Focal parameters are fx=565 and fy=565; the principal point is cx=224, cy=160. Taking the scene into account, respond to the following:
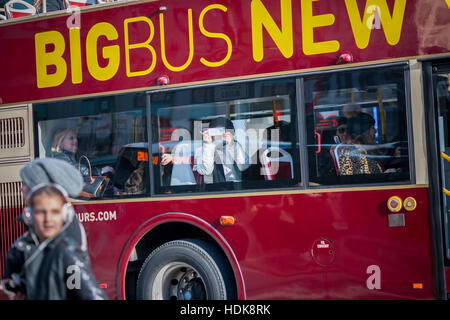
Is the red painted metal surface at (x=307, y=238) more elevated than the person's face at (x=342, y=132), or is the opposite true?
the person's face at (x=342, y=132)

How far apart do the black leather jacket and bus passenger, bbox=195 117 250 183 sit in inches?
81.3

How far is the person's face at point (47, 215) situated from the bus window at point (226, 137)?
81.6 inches

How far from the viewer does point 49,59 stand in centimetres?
609

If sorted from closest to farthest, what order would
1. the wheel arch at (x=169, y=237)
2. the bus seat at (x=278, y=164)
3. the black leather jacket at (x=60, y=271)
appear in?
1. the black leather jacket at (x=60, y=271)
2. the bus seat at (x=278, y=164)
3. the wheel arch at (x=169, y=237)

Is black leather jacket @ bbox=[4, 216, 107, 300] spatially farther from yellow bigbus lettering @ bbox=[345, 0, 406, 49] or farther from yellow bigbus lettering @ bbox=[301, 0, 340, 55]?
yellow bigbus lettering @ bbox=[345, 0, 406, 49]

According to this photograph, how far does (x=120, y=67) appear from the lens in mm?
5816

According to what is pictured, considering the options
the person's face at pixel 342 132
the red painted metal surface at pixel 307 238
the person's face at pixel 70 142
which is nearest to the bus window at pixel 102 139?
the person's face at pixel 70 142

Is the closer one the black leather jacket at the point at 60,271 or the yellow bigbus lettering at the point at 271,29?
the black leather jacket at the point at 60,271

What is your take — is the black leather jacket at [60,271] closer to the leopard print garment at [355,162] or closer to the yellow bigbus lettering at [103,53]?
the leopard print garment at [355,162]

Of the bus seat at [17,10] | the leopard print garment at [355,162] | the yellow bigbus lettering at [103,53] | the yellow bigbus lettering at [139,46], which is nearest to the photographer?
the leopard print garment at [355,162]

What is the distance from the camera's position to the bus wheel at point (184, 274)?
5.39m

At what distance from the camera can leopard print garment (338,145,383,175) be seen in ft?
16.2

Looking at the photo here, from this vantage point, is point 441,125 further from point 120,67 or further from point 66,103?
point 66,103

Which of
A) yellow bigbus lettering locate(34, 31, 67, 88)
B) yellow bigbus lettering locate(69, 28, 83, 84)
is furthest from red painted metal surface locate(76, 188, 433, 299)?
yellow bigbus lettering locate(34, 31, 67, 88)
